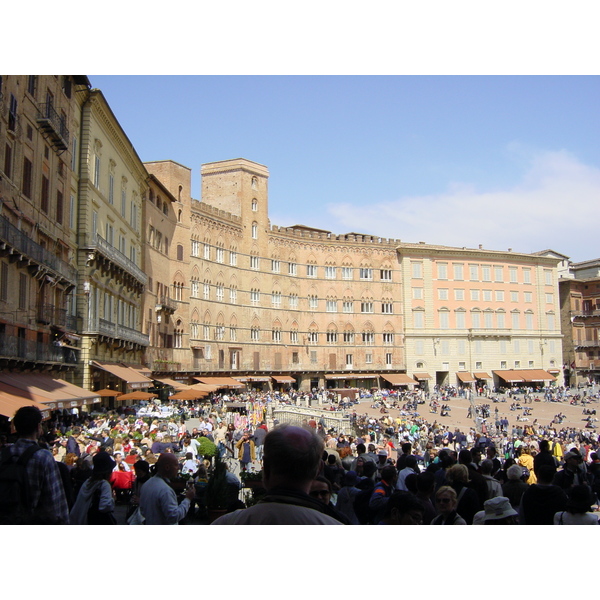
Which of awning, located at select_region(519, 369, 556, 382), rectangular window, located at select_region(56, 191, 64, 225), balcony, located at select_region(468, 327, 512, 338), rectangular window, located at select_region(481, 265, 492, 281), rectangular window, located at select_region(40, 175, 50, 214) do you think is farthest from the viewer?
rectangular window, located at select_region(481, 265, 492, 281)

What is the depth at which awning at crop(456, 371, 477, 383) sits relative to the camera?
219ft

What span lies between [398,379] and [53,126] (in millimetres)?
46130

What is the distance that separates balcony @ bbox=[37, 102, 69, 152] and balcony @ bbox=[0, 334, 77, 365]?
7.63 m

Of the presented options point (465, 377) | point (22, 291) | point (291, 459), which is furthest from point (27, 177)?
point (465, 377)

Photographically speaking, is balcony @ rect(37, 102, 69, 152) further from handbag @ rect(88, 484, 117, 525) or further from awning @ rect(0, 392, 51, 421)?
handbag @ rect(88, 484, 117, 525)

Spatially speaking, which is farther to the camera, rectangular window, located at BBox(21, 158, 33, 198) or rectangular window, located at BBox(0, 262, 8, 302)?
rectangular window, located at BBox(21, 158, 33, 198)

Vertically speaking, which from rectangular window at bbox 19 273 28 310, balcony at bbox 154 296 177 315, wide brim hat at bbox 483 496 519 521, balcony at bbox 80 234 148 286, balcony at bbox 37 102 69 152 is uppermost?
balcony at bbox 37 102 69 152

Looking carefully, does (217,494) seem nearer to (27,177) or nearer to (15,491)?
(15,491)

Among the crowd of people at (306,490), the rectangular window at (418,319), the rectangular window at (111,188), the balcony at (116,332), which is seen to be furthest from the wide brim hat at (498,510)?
the rectangular window at (418,319)

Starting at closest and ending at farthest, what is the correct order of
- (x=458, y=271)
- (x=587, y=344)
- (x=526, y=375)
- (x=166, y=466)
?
(x=166, y=466), (x=526, y=375), (x=458, y=271), (x=587, y=344)

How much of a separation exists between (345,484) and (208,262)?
158 ft

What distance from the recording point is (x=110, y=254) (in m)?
32.8

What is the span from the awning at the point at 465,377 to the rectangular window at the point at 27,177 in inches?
2045

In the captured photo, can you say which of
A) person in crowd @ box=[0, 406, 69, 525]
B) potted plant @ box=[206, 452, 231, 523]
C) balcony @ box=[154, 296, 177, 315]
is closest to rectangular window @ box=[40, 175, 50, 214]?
potted plant @ box=[206, 452, 231, 523]
